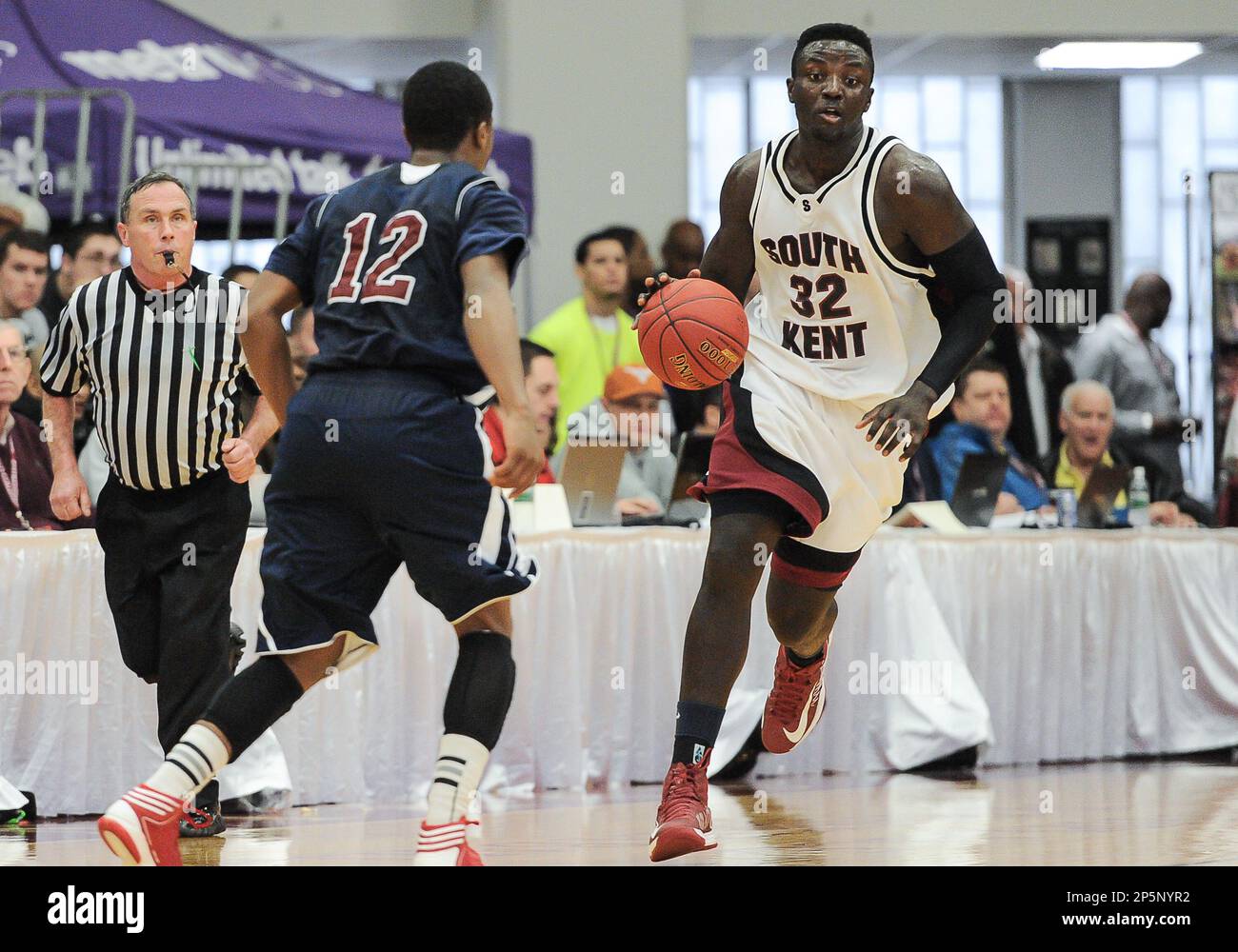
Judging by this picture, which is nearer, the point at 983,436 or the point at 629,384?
the point at 629,384

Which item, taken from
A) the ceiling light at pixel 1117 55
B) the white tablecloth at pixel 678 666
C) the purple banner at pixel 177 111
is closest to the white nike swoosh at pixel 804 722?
the white tablecloth at pixel 678 666

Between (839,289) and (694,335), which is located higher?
(839,289)

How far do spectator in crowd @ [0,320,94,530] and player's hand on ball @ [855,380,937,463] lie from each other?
127 inches

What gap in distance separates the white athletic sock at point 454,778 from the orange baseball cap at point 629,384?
363cm

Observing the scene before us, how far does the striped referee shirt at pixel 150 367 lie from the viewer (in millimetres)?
4781

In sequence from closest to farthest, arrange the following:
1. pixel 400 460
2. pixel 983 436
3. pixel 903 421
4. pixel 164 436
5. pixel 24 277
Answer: pixel 400 460 → pixel 903 421 → pixel 164 436 → pixel 24 277 → pixel 983 436

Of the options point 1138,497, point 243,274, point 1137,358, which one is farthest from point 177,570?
point 1137,358

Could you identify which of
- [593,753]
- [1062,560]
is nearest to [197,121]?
[593,753]

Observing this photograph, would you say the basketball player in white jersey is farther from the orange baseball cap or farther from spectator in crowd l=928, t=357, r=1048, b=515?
spectator in crowd l=928, t=357, r=1048, b=515

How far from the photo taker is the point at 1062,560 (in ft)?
23.1

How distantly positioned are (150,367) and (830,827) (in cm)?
239

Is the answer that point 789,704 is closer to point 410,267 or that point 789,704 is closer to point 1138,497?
point 410,267

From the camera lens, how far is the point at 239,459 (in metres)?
4.44
